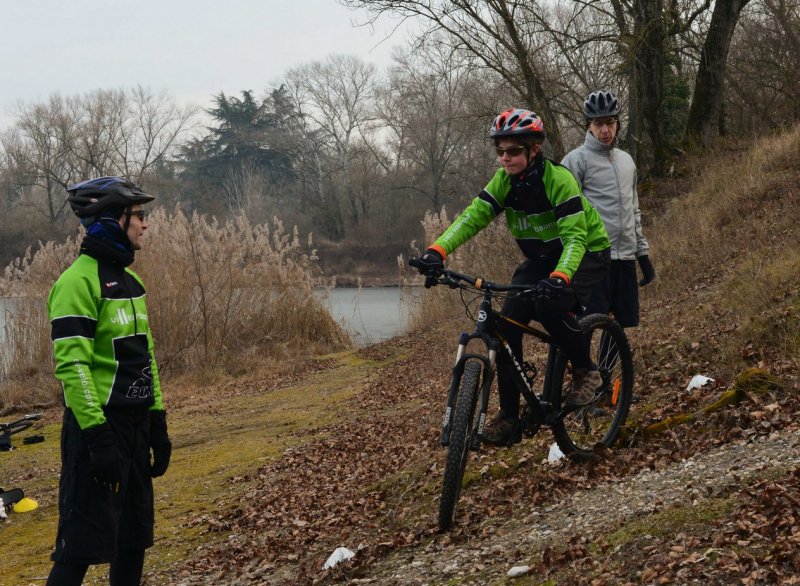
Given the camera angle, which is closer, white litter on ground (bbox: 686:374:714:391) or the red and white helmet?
the red and white helmet

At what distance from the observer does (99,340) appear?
382cm

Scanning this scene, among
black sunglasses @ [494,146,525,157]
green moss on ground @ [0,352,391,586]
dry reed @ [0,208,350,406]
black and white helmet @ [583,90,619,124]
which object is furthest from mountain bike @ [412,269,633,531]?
dry reed @ [0,208,350,406]

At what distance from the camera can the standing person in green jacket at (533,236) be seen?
4766 mm

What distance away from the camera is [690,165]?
17.9 metres

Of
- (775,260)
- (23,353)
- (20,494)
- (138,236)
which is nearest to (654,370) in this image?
(775,260)

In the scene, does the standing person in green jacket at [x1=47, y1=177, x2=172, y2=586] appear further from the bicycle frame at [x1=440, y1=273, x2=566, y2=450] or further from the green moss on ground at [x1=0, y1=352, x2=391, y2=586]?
the green moss on ground at [x1=0, y1=352, x2=391, y2=586]

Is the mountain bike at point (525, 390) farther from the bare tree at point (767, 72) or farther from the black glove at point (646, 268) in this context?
the bare tree at point (767, 72)

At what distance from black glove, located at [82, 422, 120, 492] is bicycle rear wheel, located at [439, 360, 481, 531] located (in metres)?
1.66

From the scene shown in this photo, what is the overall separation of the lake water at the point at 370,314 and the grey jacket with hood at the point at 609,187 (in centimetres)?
1213

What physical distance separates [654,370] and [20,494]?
5.41 meters

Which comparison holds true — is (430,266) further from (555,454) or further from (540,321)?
(555,454)

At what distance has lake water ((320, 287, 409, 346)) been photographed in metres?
19.0

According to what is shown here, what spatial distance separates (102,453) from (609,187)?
12.6 ft

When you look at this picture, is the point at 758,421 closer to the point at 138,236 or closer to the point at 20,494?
the point at 138,236
